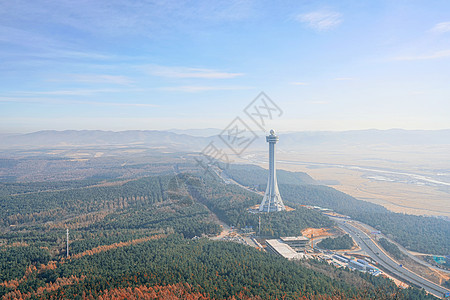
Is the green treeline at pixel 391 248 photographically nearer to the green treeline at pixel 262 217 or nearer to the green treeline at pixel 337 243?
the green treeline at pixel 337 243

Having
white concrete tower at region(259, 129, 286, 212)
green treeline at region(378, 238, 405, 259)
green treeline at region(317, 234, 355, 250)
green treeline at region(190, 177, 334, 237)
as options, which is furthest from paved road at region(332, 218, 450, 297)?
white concrete tower at region(259, 129, 286, 212)

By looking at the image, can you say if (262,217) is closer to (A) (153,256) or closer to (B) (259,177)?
(A) (153,256)

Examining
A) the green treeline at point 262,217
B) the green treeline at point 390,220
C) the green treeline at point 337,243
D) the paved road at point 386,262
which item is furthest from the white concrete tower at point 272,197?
the green treeline at point 390,220

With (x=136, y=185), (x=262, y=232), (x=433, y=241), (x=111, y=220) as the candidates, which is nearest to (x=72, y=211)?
(x=111, y=220)

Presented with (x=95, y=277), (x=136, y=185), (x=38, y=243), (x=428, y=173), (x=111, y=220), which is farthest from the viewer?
(x=428, y=173)

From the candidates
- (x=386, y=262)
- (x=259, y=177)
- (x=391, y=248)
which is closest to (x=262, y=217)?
(x=391, y=248)

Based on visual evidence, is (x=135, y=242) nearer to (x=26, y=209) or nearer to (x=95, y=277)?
(x=95, y=277)

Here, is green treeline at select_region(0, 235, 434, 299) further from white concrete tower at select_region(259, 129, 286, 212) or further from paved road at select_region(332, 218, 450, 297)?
white concrete tower at select_region(259, 129, 286, 212)
